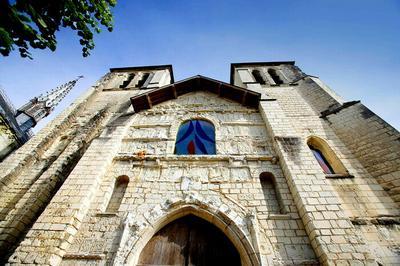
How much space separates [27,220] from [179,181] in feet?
12.9

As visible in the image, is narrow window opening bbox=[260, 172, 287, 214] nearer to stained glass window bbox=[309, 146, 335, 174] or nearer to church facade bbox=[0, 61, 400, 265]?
church facade bbox=[0, 61, 400, 265]

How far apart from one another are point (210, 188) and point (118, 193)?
8.48 ft

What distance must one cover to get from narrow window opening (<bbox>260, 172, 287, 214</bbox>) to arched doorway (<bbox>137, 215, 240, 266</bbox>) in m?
1.36

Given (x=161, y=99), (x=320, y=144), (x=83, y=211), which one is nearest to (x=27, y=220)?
(x=83, y=211)

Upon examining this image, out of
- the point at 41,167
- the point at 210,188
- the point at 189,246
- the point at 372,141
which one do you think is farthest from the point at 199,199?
the point at 372,141

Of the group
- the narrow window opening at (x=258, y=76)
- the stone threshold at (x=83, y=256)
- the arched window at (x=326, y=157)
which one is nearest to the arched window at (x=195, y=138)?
the stone threshold at (x=83, y=256)

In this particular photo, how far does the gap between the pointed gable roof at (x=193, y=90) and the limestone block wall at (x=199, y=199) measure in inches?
52.0

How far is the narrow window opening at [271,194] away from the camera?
4.57 metres

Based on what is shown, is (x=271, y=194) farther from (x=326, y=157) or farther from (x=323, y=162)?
(x=326, y=157)

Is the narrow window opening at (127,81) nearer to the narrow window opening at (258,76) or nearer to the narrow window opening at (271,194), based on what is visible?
the narrow window opening at (258,76)

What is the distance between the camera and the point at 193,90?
920cm

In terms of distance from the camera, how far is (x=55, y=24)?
3588 mm

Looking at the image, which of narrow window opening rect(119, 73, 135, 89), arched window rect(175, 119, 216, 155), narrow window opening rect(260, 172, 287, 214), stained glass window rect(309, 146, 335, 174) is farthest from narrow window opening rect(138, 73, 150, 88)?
stained glass window rect(309, 146, 335, 174)

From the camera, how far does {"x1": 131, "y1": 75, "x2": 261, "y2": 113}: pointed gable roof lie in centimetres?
783
